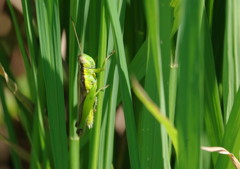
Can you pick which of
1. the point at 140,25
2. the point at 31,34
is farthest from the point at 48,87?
the point at 140,25

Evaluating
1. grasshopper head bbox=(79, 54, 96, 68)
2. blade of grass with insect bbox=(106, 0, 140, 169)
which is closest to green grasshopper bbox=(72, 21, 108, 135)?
grasshopper head bbox=(79, 54, 96, 68)

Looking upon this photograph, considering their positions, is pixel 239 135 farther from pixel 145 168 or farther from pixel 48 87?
pixel 48 87

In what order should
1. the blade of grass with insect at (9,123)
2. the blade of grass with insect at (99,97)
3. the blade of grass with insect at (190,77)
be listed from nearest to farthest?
1. the blade of grass with insect at (190,77)
2. the blade of grass with insect at (99,97)
3. the blade of grass with insect at (9,123)

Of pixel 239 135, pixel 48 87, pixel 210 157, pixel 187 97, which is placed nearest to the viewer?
pixel 187 97

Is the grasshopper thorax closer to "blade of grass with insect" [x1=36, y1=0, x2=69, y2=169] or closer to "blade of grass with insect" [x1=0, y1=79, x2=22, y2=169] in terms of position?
"blade of grass with insect" [x1=36, y1=0, x2=69, y2=169]

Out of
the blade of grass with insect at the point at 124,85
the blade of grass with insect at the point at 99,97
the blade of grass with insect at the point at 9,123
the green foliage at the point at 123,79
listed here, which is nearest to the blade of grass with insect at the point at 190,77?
the green foliage at the point at 123,79

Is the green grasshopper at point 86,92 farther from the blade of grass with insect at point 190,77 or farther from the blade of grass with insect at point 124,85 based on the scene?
the blade of grass with insect at point 190,77
